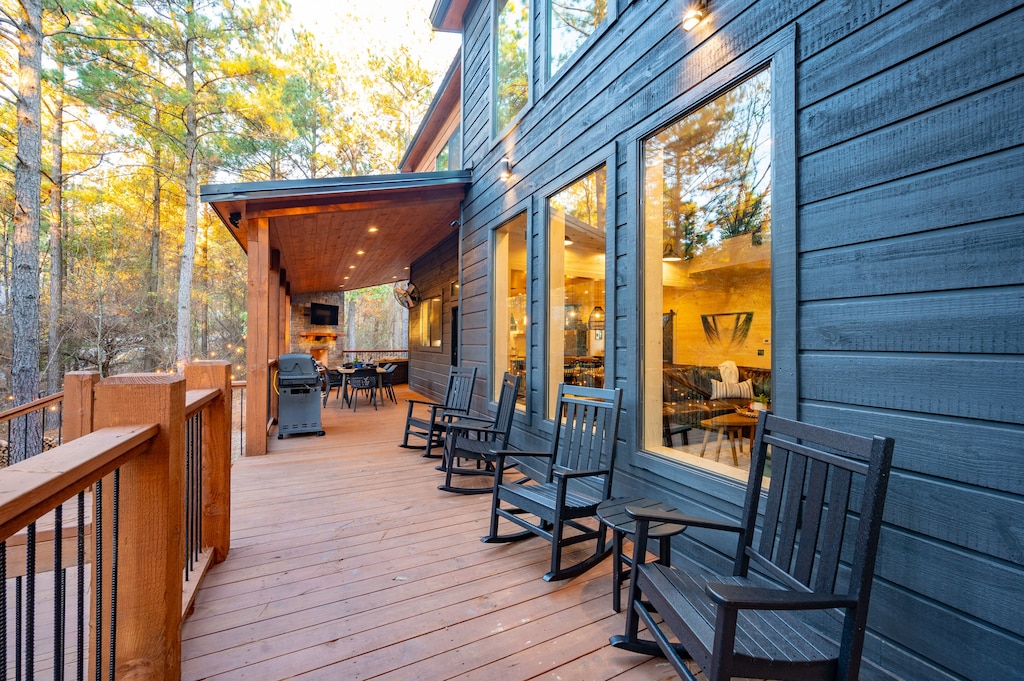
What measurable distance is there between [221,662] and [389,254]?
7.72 m

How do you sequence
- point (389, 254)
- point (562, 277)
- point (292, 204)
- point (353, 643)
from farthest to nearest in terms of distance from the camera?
point (389, 254), point (292, 204), point (562, 277), point (353, 643)

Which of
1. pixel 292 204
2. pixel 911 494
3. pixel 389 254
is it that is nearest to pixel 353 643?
pixel 911 494

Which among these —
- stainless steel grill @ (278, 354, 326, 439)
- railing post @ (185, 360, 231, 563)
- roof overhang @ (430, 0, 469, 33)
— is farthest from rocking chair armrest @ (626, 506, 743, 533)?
roof overhang @ (430, 0, 469, 33)

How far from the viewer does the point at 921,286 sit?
58.2 inches

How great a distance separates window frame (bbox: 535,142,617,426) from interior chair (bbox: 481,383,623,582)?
0.94 ft

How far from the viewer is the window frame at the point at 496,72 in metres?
4.05

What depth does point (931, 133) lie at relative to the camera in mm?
1454

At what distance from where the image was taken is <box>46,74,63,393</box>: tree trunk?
9750 mm

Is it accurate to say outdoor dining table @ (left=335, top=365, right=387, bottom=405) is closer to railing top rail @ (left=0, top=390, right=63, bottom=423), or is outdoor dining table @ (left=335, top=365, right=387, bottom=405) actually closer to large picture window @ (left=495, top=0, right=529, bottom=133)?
railing top rail @ (left=0, top=390, right=63, bottom=423)

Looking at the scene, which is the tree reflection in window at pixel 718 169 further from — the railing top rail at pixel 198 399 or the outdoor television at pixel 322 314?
the outdoor television at pixel 322 314

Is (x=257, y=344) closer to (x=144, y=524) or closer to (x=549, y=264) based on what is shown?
(x=549, y=264)

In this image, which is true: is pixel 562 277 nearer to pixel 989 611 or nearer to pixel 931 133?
pixel 931 133

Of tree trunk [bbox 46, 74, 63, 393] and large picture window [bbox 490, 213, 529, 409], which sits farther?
tree trunk [bbox 46, 74, 63, 393]

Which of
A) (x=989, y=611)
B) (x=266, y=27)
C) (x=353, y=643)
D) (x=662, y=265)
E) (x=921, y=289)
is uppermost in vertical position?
(x=266, y=27)
